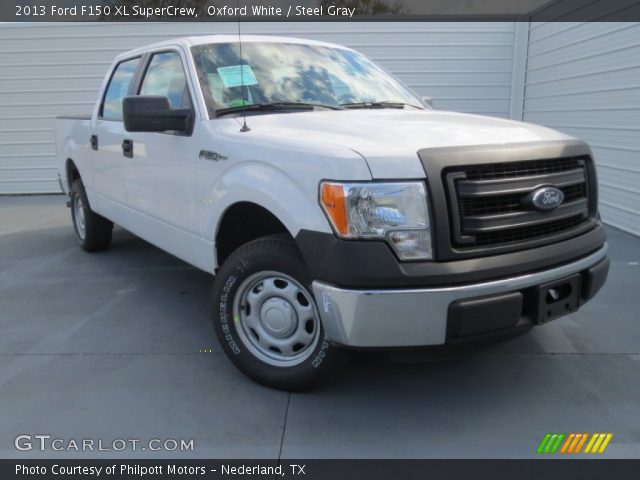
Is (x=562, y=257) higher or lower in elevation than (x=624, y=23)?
lower

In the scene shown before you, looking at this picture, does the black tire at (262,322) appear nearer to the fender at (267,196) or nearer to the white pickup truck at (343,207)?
the white pickup truck at (343,207)

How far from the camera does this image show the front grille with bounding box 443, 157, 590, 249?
7.88ft

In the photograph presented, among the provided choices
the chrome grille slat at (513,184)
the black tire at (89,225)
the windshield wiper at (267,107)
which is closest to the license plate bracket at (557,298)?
the chrome grille slat at (513,184)

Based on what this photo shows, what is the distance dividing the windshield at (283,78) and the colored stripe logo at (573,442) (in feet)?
7.36

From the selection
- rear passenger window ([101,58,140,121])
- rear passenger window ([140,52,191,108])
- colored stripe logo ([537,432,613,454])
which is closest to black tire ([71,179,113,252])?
rear passenger window ([101,58,140,121])

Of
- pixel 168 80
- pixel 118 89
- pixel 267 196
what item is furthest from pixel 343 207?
pixel 118 89

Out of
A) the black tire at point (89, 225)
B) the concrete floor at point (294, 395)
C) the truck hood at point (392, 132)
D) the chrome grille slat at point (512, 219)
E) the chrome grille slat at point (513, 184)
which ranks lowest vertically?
the concrete floor at point (294, 395)

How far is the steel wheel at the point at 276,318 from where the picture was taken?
9.18 feet

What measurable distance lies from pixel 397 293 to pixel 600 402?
4.61 feet

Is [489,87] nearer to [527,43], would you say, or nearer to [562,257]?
[527,43]

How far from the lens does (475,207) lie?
2455mm

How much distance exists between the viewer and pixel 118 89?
16.5 ft

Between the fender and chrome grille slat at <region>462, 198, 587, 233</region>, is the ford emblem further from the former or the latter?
the fender
